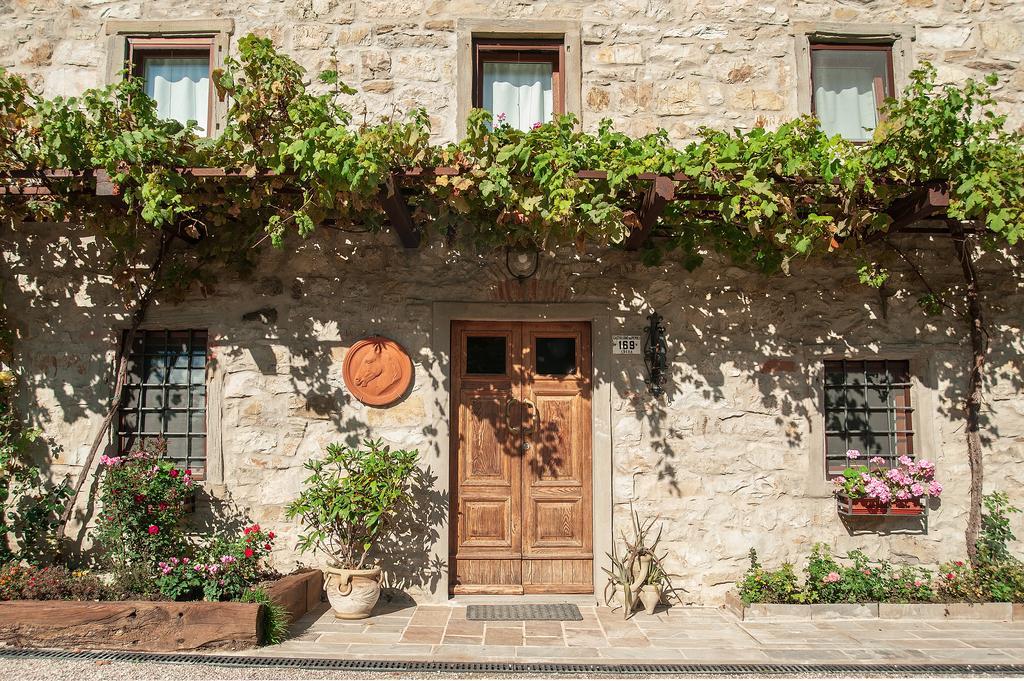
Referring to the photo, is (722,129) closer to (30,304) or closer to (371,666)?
(371,666)

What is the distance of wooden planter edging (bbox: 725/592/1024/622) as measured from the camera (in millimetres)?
4898

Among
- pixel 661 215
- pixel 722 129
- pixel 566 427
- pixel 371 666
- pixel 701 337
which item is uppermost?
pixel 722 129

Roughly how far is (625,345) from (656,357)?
9.3 inches

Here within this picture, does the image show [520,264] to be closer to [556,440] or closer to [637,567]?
[556,440]

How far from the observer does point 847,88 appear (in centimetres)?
583

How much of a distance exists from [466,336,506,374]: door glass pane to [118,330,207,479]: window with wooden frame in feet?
6.32

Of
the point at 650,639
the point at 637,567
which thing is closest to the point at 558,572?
the point at 637,567

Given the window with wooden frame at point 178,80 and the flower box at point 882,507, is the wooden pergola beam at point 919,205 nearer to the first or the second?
the flower box at point 882,507

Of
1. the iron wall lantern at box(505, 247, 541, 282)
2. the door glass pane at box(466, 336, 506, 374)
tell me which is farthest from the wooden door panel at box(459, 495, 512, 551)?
the iron wall lantern at box(505, 247, 541, 282)

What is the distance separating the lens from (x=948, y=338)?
5.51 metres

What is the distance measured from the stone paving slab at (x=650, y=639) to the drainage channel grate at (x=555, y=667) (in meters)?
0.09

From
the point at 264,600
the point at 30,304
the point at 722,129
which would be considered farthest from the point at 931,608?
the point at 30,304

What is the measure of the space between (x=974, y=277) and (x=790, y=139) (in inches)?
80.1

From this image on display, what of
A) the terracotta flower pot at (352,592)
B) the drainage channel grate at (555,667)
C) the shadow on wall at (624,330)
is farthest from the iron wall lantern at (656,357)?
the terracotta flower pot at (352,592)
